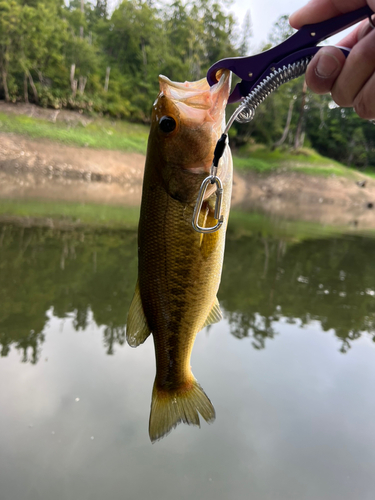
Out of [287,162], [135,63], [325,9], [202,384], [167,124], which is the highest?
[135,63]

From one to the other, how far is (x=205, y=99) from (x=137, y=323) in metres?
1.02

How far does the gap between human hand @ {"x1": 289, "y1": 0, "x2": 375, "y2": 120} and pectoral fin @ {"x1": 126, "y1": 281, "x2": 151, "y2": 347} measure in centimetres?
129

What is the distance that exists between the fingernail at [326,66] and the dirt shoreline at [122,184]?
12.4 meters

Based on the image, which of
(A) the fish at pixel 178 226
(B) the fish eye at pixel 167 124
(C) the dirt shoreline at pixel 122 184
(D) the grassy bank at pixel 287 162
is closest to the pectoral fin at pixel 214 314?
(A) the fish at pixel 178 226

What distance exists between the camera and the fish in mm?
1356

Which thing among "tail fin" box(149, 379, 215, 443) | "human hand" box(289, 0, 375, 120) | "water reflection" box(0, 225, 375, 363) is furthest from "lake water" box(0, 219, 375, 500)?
"human hand" box(289, 0, 375, 120)

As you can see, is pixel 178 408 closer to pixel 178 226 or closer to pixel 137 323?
pixel 137 323

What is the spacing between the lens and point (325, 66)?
1507 millimetres

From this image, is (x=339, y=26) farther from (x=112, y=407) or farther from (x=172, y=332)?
(x=112, y=407)

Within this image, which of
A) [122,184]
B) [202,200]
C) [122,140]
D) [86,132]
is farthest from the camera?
[122,140]

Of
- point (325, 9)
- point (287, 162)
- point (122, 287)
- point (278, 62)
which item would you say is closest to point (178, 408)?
point (278, 62)

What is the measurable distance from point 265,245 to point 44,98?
24.7 metres

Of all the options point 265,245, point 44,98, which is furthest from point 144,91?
point 265,245

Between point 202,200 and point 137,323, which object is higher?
A: point 202,200
